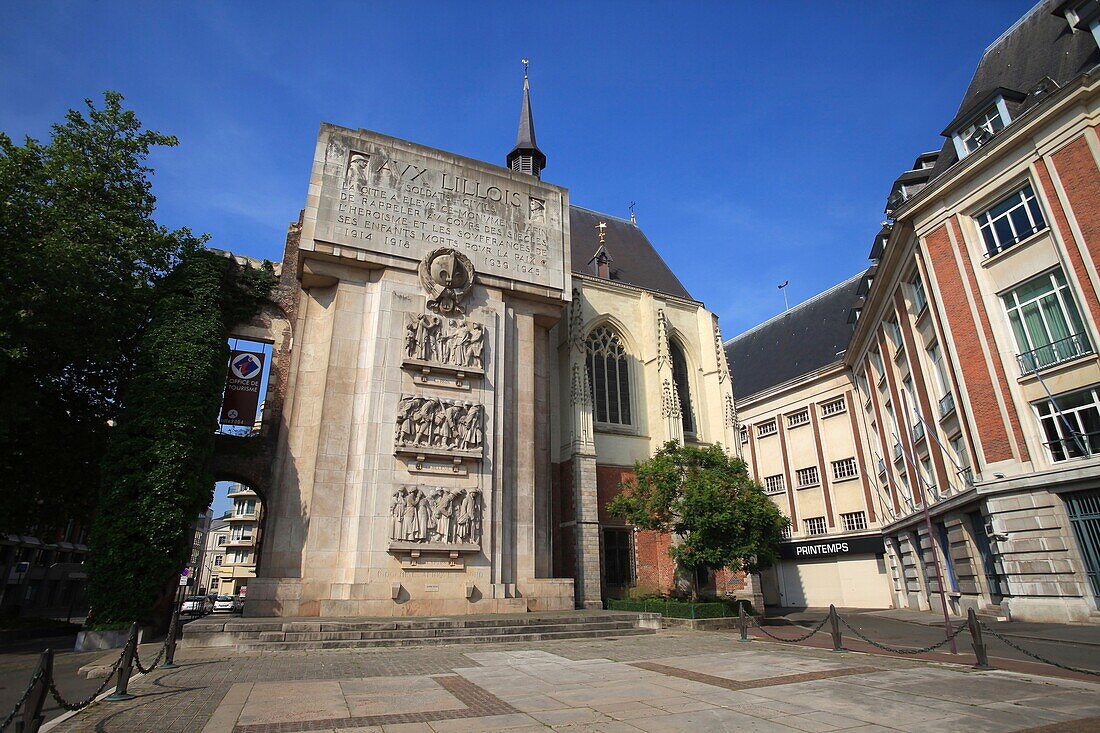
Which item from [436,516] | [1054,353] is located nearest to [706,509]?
[436,516]

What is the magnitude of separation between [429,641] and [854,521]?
2758 cm

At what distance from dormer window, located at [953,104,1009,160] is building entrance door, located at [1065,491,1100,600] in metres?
11.1

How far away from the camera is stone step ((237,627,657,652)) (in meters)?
12.7

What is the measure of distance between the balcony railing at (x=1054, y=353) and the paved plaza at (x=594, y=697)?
11.0m

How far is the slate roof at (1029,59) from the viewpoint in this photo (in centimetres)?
1788

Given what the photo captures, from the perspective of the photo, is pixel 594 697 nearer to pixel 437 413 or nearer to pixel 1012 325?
pixel 437 413

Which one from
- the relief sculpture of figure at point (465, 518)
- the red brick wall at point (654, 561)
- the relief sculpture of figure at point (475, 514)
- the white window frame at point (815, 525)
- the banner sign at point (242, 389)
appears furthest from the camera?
the white window frame at point (815, 525)

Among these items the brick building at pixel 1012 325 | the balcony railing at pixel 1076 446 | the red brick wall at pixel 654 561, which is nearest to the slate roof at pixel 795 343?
the brick building at pixel 1012 325

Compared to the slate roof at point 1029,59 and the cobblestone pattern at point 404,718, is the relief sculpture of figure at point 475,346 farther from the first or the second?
the slate roof at point 1029,59

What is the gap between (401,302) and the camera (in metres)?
20.5

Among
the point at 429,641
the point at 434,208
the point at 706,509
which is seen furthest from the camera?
the point at 434,208

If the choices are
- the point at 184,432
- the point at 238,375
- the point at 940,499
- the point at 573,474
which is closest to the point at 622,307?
the point at 573,474

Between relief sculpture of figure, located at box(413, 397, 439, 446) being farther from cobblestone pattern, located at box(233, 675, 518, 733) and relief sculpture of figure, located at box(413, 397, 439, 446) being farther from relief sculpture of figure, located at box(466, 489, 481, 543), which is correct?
cobblestone pattern, located at box(233, 675, 518, 733)

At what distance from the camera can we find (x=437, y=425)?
768 inches
